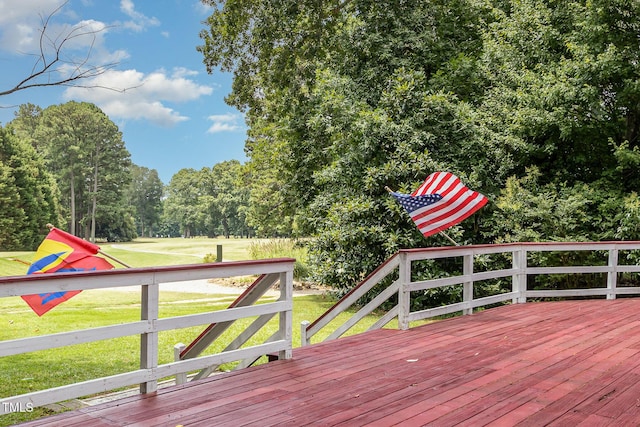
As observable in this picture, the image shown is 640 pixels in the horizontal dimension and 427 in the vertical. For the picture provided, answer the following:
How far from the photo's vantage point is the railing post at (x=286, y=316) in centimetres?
473

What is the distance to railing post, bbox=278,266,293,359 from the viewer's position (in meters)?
4.73

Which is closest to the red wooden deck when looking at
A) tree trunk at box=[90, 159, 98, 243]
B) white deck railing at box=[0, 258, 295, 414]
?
white deck railing at box=[0, 258, 295, 414]

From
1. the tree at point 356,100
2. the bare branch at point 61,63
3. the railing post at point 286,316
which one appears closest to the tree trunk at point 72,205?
the tree at point 356,100

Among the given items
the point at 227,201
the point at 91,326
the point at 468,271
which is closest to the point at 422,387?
the point at 468,271

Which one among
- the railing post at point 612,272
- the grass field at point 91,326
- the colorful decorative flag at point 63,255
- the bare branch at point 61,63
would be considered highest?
the bare branch at point 61,63

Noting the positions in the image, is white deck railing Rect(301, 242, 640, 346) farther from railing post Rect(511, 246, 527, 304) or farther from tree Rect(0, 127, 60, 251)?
tree Rect(0, 127, 60, 251)

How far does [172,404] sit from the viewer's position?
3559mm

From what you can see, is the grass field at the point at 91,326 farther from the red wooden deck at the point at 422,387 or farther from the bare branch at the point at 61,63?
the red wooden deck at the point at 422,387

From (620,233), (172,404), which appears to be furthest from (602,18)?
(172,404)

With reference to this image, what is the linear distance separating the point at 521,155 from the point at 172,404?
10.9 m

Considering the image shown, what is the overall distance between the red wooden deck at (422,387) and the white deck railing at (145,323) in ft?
0.50

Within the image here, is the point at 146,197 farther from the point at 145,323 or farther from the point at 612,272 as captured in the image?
the point at 145,323

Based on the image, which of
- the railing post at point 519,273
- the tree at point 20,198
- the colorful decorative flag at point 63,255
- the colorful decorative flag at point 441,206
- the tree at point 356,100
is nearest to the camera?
the colorful decorative flag at point 63,255

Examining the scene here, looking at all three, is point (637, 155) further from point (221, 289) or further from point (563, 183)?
point (221, 289)
